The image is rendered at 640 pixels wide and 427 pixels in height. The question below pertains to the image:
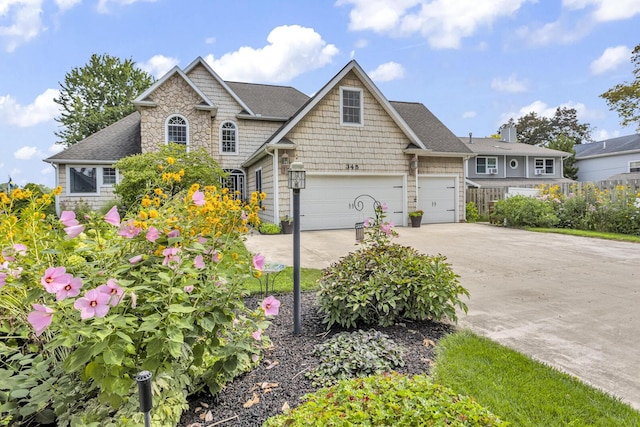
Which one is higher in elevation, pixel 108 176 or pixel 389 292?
pixel 108 176

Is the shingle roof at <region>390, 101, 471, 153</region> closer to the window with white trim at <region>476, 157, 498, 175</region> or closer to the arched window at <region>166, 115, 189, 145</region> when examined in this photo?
the window with white trim at <region>476, 157, 498, 175</region>

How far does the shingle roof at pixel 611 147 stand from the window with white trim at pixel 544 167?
5742 mm

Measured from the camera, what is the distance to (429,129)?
15609 millimetres

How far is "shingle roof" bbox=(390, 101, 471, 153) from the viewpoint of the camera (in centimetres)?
1431

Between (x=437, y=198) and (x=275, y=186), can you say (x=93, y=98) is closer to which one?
(x=275, y=186)

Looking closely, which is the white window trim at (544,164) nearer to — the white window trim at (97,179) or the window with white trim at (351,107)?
the window with white trim at (351,107)

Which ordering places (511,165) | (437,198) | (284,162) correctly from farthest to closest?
(511,165), (437,198), (284,162)

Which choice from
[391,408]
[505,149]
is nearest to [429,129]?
[505,149]

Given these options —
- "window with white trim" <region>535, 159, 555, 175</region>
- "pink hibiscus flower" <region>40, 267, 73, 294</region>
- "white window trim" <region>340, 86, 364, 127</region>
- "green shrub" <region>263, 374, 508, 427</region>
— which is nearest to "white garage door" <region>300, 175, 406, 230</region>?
"white window trim" <region>340, 86, 364, 127</region>

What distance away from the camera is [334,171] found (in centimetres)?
1231

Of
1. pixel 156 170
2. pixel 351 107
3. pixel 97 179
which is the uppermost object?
pixel 351 107

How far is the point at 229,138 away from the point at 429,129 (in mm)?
9180

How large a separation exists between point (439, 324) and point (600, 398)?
1346mm

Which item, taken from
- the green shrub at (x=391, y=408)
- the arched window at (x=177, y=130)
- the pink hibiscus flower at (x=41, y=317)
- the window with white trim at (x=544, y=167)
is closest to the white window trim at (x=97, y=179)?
the arched window at (x=177, y=130)
